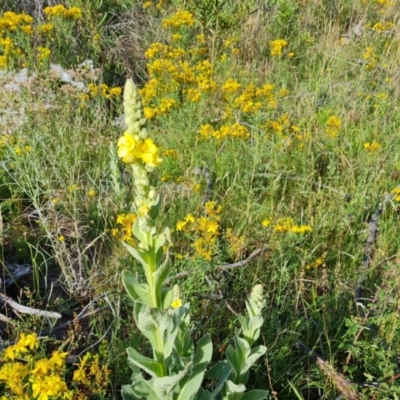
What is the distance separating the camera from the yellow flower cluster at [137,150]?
0.92 m

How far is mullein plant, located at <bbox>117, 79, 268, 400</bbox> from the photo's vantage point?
93 centimetres

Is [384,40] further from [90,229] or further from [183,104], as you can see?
[90,229]

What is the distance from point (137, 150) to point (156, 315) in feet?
1.23

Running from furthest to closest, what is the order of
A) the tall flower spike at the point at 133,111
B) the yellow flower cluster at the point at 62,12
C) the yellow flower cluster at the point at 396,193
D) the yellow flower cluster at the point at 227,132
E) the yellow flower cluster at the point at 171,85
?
the yellow flower cluster at the point at 62,12 → the yellow flower cluster at the point at 171,85 → the yellow flower cluster at the point at 227,132 → the yellow flower cluster at the point at 396,193 → the tall flower spike at the point at 133,111

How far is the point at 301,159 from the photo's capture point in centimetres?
305

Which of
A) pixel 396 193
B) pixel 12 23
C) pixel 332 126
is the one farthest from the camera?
pixel 12 23

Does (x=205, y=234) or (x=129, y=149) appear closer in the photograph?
(x=129, y=149)

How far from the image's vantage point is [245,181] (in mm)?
2783

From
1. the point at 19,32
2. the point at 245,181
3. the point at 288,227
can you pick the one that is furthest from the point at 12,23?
the point at 288,227

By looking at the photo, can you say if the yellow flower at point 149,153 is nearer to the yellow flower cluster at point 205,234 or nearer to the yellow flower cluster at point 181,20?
the yellow flower cluster at point 205,234

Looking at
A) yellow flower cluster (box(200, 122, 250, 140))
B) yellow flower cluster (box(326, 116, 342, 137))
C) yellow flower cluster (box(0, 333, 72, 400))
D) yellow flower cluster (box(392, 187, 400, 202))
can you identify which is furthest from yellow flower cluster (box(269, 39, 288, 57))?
yellow flower cluster (box(0, 333, 72, 400))

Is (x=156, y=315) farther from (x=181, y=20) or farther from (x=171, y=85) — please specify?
(x=181, y=20)

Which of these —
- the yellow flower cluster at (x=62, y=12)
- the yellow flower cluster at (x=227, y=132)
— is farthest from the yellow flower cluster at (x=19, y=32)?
the yellow flower cluster at (x=227, y=132)

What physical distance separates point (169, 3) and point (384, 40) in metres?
2.42
